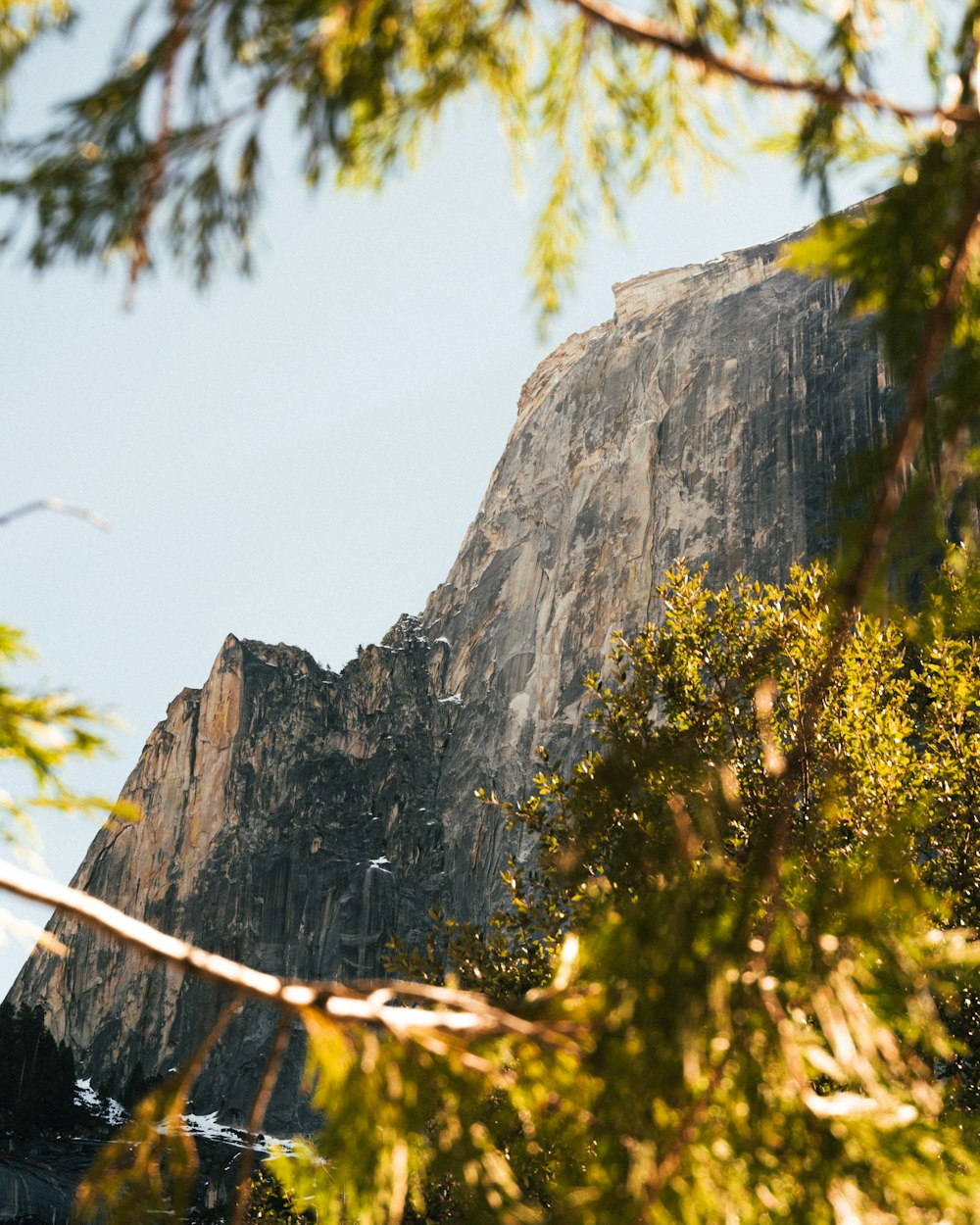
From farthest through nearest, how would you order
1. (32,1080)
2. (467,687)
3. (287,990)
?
→ (467,687)
(32,1080)
(287,990)

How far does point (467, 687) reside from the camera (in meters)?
65.5

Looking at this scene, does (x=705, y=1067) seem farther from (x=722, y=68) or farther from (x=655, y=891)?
(x=722, y=68)

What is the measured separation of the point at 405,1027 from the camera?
7.73ft

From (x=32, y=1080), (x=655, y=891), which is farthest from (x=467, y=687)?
(x=655, y=891)

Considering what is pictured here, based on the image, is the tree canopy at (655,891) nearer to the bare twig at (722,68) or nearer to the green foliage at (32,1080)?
the bare twig at (722,68)

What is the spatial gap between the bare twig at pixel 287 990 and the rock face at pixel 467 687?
48.6 meters

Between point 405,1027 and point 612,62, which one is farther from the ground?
point 612,62

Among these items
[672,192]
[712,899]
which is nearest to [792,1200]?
[712,899]

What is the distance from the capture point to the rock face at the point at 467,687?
179 feet

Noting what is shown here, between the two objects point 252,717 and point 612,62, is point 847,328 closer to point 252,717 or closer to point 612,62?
point 252,717

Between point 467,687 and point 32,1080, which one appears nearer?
point 32,1080

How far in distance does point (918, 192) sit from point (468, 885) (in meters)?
57.5

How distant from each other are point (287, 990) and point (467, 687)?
63.4 metres

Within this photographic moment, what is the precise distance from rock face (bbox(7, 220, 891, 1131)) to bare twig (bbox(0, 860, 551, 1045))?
48.6 m
